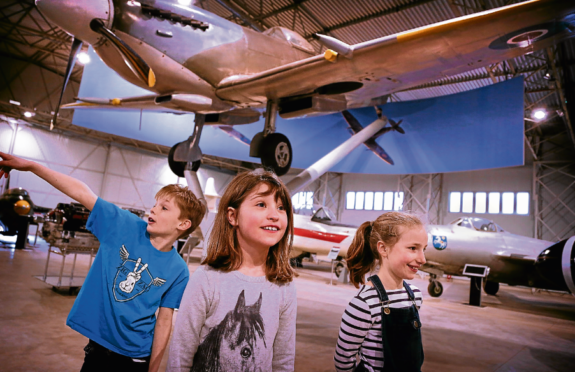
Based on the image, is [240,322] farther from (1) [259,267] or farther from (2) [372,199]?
(2) [372,199]

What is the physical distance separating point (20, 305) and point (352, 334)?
409 centimetres

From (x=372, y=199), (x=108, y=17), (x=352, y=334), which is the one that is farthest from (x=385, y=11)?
(x=372, y=199)

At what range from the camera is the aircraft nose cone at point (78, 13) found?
15.1 ft

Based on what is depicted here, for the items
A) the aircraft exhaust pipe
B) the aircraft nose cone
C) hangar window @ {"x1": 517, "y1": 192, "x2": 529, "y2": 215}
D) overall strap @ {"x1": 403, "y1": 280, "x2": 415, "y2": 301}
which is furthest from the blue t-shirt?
hangar window @ {"x1": 517, "y1": 192, "x2": 529, "y2": 215}

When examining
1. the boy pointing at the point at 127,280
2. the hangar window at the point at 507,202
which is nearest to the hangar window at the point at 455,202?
the hangar window at the point at 507,202

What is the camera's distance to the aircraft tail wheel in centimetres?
619

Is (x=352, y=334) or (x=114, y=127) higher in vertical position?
(x=114, y=127)

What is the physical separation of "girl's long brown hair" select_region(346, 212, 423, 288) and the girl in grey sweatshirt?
63cm

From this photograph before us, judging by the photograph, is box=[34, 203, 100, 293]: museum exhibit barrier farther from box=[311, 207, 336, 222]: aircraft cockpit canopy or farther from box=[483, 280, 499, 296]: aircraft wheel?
box=[483, 280, 499, 296]: aircraft wheel

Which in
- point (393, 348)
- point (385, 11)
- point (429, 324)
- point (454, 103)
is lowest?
point (429, 324)

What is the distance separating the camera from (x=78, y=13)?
4.81m

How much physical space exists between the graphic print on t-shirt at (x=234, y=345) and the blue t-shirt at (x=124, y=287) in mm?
525

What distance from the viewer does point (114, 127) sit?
1268 cm

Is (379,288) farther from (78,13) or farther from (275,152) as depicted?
(78,13)
